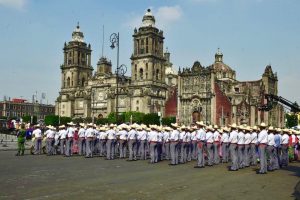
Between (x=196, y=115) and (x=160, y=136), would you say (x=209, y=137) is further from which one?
(x=196, y=115)

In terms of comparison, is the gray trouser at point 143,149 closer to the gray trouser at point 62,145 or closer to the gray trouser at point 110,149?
the gray trouser at point 110,149

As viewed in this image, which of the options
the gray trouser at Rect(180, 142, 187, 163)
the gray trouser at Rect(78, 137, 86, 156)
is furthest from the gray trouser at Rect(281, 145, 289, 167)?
the gray trouser at Rect(78, 137, 86, 156)

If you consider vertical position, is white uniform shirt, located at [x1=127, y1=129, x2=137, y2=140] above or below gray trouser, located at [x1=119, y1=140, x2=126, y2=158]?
above

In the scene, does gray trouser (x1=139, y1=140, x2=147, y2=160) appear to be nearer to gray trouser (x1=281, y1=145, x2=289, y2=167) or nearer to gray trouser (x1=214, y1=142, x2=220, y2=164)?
gray trouser (x1=214, y1=142, x2=220, y2=164)

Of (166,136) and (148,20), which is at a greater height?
(148,20)

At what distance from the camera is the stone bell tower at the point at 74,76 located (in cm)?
10119

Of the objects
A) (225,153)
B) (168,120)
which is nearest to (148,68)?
(168,120)

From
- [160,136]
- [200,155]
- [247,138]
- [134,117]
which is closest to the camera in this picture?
[247,138]

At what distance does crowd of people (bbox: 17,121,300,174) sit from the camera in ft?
58.9

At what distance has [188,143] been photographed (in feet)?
69.7

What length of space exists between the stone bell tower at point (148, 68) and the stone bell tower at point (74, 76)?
19.6m

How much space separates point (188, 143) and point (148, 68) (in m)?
63.2

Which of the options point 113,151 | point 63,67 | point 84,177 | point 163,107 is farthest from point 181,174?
point 63,67

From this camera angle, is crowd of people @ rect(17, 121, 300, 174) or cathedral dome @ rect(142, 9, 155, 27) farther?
cathedral dome @ rect(142, 9, 155, 27)
